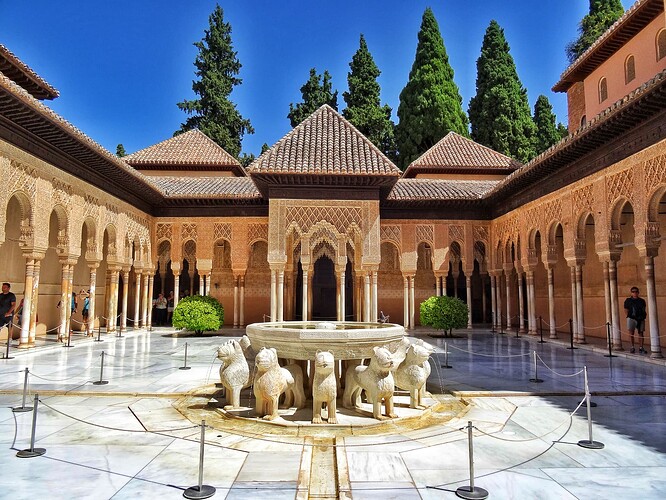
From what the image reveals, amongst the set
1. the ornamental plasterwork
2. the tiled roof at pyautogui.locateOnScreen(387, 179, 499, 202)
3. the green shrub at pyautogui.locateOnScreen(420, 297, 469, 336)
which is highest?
the tiled roof at pyautogui.locateOnScreen(387, 179, 499, 202)

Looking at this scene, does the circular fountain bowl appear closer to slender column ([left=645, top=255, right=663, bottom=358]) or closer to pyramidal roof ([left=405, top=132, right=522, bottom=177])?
slender column ([left=645, top=255, right=663, bottom=358])

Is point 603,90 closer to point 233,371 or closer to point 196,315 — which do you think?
point 196,315

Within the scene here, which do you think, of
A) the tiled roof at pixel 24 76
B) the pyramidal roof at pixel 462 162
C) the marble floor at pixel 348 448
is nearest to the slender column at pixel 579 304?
the marble floor at pixel 348 448

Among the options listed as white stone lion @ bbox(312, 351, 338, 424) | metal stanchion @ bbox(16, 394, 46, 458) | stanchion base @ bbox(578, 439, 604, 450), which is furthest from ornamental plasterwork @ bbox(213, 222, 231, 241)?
stanchion base @ bbox(578, 439, 604, 450)

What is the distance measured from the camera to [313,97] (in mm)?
33469

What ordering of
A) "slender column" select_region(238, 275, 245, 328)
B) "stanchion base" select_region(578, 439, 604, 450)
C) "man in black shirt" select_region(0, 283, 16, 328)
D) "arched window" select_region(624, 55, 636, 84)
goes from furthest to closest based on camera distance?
"slender column" select_region(238, 275, 245, 328), "arched window" select_region(624, 55, 636, 84), "man in black shirt" select_region(0, 283, 16, 328), "stanchion base" select_region(578, 439, 604, 450)

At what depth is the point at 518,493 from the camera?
3355 millimetres

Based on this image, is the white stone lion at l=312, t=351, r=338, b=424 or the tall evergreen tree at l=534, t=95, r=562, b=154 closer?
the white stone lion at l=312, t=351, r=338, b=424

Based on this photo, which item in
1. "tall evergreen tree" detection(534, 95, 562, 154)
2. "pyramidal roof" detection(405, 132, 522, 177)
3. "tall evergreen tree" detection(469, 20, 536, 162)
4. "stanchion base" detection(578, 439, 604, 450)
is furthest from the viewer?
"tall evergreen tree" detection(534, 95, 562, 154)

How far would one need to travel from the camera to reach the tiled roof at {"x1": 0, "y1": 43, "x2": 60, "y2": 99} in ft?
42.3

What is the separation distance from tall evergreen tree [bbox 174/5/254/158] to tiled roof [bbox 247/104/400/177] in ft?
51.9

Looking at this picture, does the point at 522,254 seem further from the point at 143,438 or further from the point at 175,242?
the point at 143,438

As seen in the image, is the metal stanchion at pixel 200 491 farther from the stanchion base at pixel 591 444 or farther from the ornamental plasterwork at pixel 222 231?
the ornamental plasterwork at pixel 222 231

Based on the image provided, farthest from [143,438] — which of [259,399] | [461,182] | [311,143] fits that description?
[461,182]
